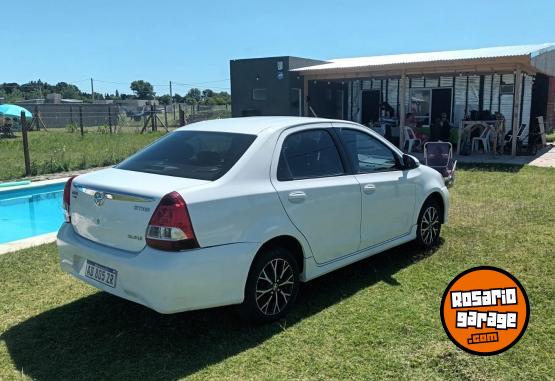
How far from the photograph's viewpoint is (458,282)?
2.26 meters

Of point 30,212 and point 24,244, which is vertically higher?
point 24,244

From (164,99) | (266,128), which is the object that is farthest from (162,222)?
(164,99)

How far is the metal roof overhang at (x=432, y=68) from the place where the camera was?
13817 mm

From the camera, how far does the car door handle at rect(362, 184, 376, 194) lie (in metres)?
4.46

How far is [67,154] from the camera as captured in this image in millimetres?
15156

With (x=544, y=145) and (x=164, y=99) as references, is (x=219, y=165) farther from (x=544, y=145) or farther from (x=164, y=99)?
(x=164, y=99)

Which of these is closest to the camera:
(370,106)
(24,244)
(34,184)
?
(24,244)

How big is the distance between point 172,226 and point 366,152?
2.35 metres

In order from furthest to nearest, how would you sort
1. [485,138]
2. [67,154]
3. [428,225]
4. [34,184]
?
[485,138] < [67,154] < [34,184] < [428,225]

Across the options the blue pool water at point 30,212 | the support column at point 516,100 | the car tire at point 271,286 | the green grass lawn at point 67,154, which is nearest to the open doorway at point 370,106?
the support column at point 516,100

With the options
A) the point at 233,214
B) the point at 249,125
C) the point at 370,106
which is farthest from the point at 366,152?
the point at 370,106

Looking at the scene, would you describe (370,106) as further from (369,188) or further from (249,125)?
(249,125)

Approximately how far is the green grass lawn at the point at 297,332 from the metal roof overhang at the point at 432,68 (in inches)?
391

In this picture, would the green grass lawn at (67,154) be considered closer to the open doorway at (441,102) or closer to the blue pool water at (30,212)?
the blue pool water at (30,212)
